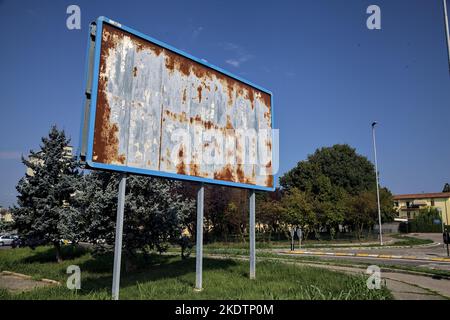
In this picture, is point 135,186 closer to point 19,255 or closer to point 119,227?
point 119,227

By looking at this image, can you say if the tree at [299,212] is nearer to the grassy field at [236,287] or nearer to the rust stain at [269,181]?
the grassy field at [236,287]

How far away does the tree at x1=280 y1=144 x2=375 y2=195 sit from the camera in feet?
162

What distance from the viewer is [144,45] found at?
809cm

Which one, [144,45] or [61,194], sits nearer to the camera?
[144,45]

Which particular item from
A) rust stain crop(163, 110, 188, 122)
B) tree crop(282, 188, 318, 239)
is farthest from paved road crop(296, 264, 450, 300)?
tree crop(282, 188, 318, 239)

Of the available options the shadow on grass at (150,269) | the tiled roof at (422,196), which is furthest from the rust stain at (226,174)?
→ the tiled roof at (422,196)

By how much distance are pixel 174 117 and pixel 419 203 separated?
88.7 metres

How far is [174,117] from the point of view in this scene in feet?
28.2

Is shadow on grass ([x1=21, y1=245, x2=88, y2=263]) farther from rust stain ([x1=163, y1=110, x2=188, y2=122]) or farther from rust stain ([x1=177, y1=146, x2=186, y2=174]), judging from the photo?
rust stain ([x1=163, y1=110, x2=188, y2=122])

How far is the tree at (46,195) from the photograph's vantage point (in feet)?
64.3

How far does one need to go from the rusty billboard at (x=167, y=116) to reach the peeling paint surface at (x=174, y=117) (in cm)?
2
